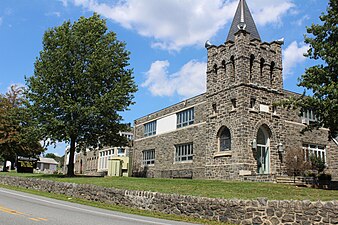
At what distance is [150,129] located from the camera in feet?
144

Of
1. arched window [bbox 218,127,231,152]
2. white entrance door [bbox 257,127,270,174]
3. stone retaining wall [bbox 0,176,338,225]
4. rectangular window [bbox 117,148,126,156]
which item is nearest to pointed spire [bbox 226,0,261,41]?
arched window [bbox 218,127,231,152]

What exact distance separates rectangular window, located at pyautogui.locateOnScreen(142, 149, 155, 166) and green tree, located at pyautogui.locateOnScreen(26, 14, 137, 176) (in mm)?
8848

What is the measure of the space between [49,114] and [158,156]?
14120 millimetres

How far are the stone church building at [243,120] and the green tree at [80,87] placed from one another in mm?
7026

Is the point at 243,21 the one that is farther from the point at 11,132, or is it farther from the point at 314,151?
the point at 11,132

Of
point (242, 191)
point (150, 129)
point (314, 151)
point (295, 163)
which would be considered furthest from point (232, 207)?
point (150, 129)

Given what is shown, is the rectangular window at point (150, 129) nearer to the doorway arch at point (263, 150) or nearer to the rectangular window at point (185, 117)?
the rectangular window at point (185, 117)

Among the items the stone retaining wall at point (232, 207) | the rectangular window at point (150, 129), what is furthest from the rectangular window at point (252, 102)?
the rectangular window at point (150, 129)

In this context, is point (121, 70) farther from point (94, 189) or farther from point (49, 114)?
point (94, 189)

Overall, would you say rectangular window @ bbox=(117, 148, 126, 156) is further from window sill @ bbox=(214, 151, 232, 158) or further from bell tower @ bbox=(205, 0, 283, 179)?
window sill @ bbox=(214, 151, 232, 158)

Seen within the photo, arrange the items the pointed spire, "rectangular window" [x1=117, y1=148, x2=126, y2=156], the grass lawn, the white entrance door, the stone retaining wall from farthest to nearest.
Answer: "rectangular window" [x1=117, y1=148, x2=126, y2=156] → the pointed spire → the white entrance door → the grass lawn → the stone retaining wall

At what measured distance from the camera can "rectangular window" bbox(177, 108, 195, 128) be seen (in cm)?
3556

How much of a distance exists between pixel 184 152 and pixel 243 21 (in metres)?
13.6

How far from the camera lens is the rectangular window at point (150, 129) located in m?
43.0
